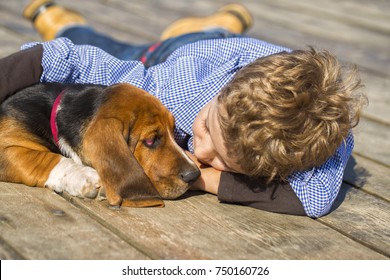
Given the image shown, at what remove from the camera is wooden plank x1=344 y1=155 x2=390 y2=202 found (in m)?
4.52

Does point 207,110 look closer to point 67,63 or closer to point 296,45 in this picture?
point 67,63

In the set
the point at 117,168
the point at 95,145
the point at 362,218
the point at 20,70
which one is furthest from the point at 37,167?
the point at 362,218

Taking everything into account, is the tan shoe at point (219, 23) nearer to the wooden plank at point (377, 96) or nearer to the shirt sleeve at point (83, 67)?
the wooden plank at point (377, 96)

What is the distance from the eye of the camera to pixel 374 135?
5539 mm

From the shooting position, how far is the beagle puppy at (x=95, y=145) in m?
3.72

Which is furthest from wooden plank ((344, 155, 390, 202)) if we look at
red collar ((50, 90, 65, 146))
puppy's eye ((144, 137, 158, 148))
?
red collar ((50, 90, 65, 146))

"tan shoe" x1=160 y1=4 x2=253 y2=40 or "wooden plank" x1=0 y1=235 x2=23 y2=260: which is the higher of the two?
"tan shoe" x1=160 y1=4 x2=253 y2=40

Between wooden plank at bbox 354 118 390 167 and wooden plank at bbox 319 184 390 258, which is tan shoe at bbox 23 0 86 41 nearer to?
wooden plank at bbox 354 118 390 167

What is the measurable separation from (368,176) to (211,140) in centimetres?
127

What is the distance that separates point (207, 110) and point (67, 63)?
3.39 feet

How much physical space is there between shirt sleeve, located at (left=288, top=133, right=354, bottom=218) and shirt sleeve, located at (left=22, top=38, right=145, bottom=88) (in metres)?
1.29

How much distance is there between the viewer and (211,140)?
4090 mm

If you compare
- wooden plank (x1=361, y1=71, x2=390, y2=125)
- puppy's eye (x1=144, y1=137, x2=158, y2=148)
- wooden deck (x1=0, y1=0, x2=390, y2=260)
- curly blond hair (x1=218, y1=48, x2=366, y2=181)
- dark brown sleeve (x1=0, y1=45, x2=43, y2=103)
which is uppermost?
curly blond hair (x1=218, y1=48, x2=366, y2=181)
